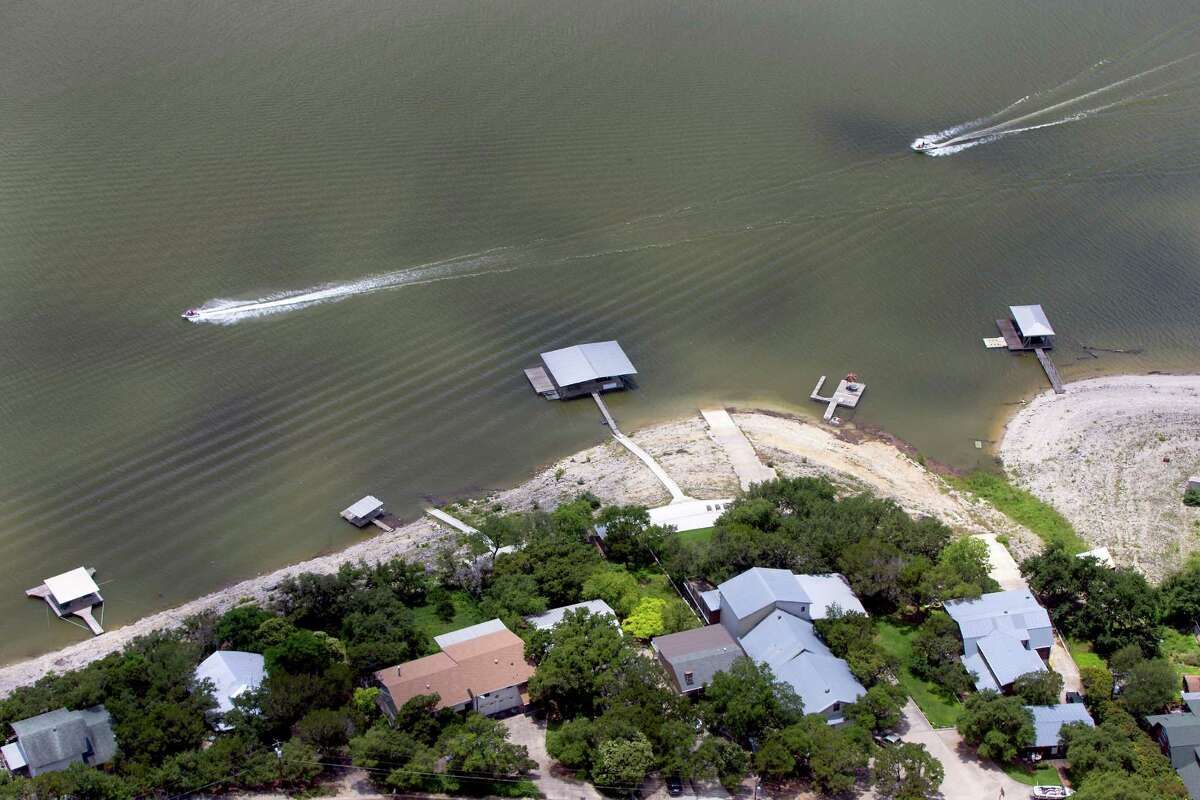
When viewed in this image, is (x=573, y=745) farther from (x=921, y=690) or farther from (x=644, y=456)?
(x=644, y=456)

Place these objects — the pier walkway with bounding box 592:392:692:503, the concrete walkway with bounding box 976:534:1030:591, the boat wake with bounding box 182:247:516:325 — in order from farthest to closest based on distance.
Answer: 1. the boat wake with bounding box 182:247:516:325
2. the pier walkway with bounding box 592:392:692:503
3. the concrete walkway with bounding box 976:534:1030:591

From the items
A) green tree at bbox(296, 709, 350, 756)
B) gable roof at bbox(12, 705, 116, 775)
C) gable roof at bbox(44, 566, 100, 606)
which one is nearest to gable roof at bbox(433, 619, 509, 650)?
green tree at bbox(296, 709, 350, 756)

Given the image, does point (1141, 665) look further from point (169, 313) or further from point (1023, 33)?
point (1023, 33)

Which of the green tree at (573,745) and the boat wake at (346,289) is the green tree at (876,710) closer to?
the green tree at (573,745)

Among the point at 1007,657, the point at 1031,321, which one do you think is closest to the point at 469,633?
the point at 1007,657

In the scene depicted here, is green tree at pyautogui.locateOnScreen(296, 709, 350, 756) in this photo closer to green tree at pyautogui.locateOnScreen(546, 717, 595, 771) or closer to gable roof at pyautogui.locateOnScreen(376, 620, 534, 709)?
gable roof at pyautogui.locateOnScreen(376, 620, 534, 709)

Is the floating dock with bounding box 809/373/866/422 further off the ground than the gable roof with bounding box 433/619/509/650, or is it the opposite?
the floating dock with bounding box 809/373/866/422
